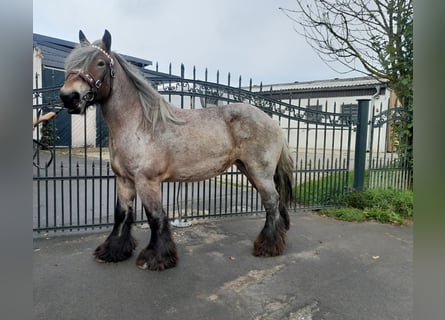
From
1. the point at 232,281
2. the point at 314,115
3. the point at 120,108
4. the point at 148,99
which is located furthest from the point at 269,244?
the point at 314,115

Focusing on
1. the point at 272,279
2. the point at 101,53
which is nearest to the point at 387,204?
the point at 272,279

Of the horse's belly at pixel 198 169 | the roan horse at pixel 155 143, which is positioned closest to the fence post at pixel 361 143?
the roan horse at pixel 155 143

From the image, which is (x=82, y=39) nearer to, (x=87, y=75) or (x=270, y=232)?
(x=87, y=75)

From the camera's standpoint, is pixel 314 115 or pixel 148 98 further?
pixel 314 115

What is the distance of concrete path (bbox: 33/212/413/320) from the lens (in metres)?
2.25

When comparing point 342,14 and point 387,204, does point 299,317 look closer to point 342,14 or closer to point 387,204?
point 387,204

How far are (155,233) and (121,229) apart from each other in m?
0.45

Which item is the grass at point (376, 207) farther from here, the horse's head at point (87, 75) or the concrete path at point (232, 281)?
the horse's head at point (87, 75)

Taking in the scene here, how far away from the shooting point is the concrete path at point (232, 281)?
225cm

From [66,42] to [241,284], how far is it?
55.9ft

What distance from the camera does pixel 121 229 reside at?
3.10 m

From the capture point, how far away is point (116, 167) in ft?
9.57

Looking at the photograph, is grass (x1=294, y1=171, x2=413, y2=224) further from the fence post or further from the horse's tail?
the horse's tail
